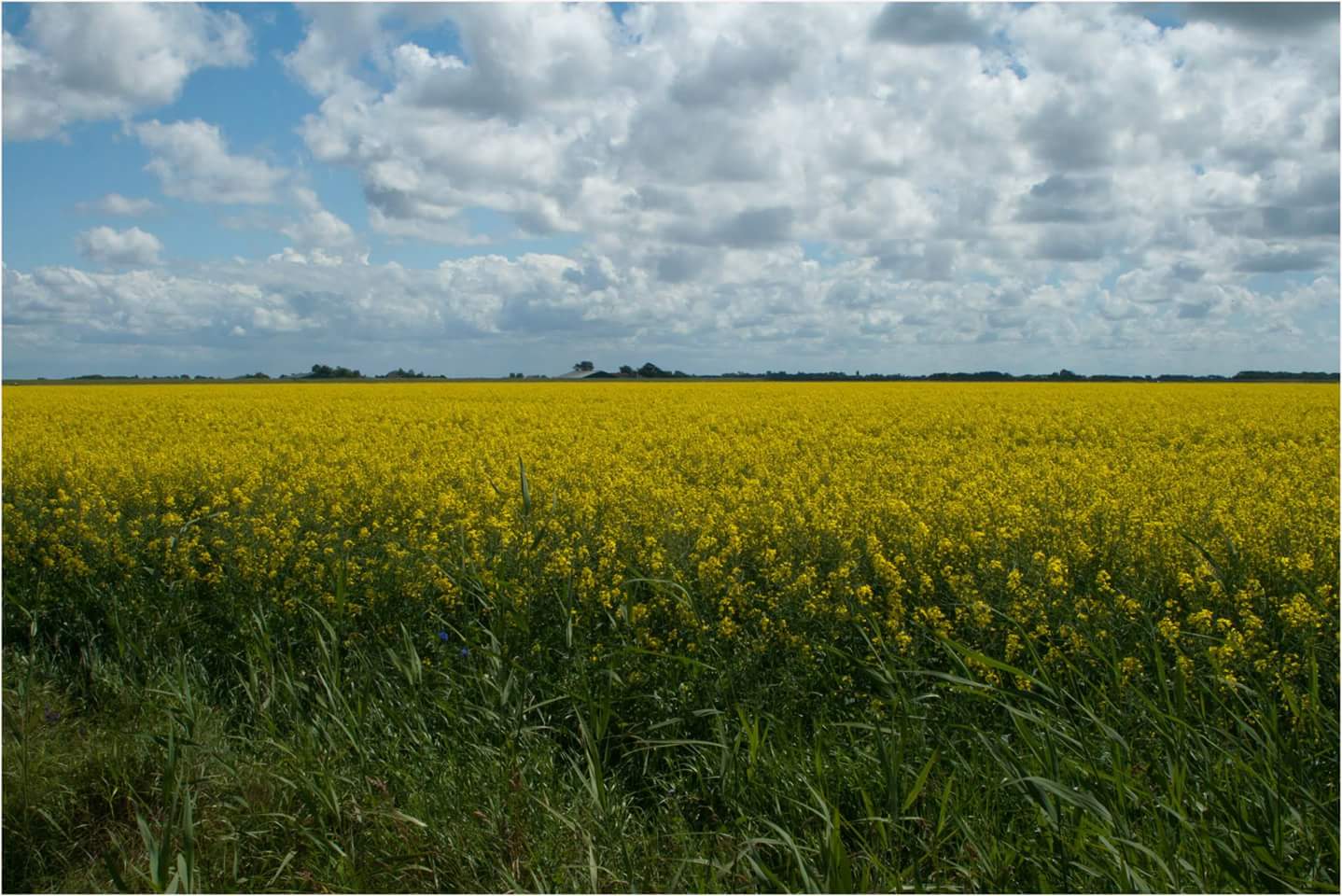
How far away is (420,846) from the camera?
10.7ft

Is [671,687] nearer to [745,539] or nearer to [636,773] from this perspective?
[636,773]

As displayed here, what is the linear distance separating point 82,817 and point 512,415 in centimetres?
1438

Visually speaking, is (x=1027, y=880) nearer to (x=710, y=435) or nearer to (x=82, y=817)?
(x=82, y=817)

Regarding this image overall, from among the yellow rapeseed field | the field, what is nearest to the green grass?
the field

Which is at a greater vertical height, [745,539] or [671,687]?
[745,539]

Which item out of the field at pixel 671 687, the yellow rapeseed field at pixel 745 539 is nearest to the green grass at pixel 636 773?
the field at pixel 671 687

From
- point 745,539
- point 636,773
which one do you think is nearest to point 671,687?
point 636,773

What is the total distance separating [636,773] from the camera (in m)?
4.13

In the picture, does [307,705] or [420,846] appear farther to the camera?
[307,705]

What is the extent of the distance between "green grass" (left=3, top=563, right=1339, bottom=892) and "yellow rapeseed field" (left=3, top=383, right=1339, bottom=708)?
21 cm

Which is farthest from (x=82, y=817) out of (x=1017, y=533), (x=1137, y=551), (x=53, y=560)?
(x=1137, y=551)

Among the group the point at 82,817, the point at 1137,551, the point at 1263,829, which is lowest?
the point at 82,817

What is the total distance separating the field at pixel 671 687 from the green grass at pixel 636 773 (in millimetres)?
20

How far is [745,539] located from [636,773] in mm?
2242
